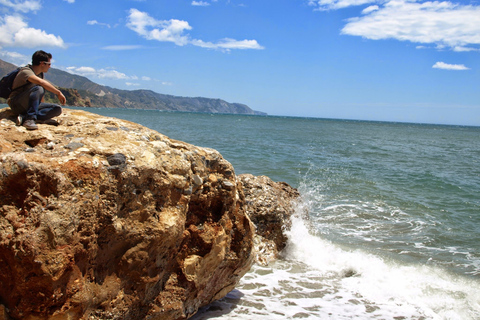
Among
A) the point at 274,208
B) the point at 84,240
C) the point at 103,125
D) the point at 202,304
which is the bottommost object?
the point at 202,304

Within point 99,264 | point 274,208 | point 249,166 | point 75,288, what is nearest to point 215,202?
point 99,264

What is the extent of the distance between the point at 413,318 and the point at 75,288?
4.63 m

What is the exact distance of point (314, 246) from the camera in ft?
24.8

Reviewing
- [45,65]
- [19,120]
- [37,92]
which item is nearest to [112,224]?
[19,120]

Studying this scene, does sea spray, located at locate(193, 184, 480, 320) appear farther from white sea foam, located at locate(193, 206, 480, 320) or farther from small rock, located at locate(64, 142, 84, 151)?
small rock, located at locate(64, 142, 84, 151)

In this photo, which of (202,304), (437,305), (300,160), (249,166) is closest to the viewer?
(202,304)

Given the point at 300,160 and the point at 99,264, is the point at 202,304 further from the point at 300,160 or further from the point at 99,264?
the point at 300,160

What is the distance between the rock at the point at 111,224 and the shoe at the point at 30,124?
9cm

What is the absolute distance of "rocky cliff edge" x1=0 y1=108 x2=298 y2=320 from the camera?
2998mm

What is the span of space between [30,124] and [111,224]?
1550 mm

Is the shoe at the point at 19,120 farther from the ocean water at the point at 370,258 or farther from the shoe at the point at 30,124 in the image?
the ocean water at the point at 370,258

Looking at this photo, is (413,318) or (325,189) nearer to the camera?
(413,318)

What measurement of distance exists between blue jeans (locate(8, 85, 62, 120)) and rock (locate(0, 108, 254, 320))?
0.46ft

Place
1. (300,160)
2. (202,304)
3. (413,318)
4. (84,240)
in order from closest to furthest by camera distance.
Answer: (84,240) < (202,304) < (413,318) < (300,160)
